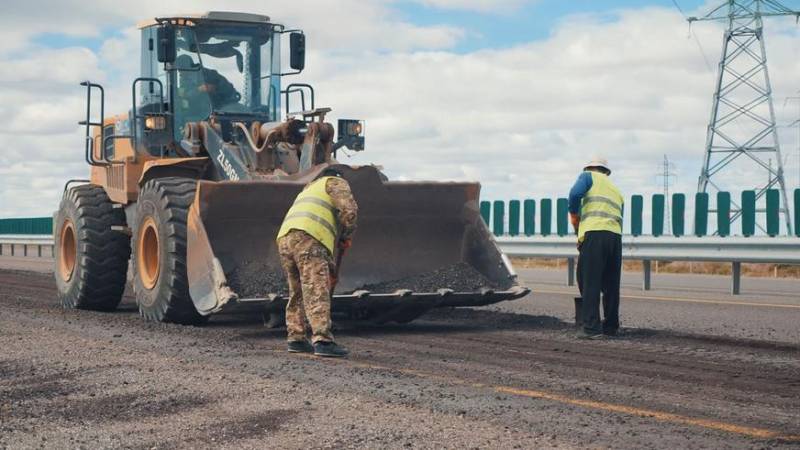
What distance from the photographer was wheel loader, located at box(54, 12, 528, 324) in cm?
1095

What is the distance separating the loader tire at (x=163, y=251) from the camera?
36.3 ft

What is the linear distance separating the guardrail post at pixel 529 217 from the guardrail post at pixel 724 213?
11.9ft

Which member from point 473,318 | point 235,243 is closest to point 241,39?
point 235,243

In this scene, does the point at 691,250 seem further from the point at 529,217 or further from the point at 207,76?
the point at 207,76

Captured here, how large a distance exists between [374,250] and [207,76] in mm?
3125

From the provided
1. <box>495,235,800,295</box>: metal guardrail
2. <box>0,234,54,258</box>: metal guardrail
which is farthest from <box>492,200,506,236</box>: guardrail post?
<box>0,234,54,258</box>: metal guardrail

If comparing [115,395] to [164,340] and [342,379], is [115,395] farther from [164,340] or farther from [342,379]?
[164,340]

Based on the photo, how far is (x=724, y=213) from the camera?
55.8 feet

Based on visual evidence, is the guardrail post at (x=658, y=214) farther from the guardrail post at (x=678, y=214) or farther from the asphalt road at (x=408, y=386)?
the asphalt road at (x=408, y=386)

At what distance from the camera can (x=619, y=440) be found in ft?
18.5

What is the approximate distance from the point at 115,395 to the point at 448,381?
2.05m

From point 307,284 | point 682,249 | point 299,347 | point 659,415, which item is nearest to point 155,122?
point 307,284

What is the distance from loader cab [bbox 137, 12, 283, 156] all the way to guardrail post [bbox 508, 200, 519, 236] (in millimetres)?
7541

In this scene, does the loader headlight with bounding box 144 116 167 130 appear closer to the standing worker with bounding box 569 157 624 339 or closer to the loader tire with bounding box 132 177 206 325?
the loader tire with bounding box 132 177 206 325
